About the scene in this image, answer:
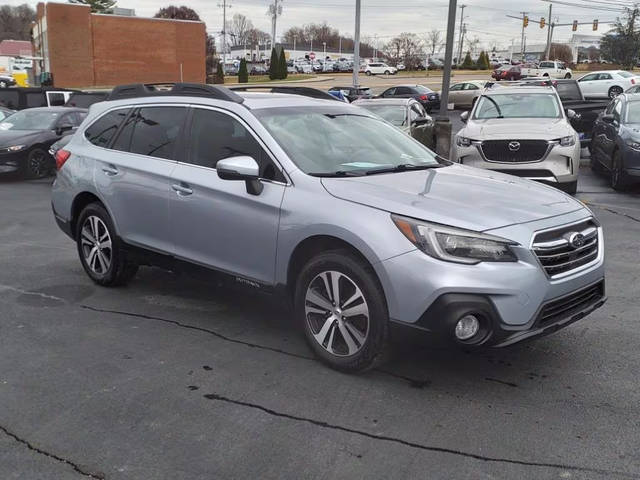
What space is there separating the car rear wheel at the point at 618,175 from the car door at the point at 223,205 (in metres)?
8.44

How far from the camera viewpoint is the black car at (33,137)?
14.1m

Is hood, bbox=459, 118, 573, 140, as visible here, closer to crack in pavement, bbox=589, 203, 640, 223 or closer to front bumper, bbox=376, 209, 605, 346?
crack in pavement, bbox=589, 203, 640, 223

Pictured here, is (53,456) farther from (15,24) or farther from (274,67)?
(15,24)

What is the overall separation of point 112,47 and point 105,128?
55.7 metres

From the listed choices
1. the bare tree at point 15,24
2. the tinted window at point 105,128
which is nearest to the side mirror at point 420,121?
the tinted window at point 105,128

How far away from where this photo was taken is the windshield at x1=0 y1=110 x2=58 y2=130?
15.0 m

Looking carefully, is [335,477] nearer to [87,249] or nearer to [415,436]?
[415,436]

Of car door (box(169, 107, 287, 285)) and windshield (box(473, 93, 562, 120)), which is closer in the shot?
car door (box(169, 107, 287, 285))

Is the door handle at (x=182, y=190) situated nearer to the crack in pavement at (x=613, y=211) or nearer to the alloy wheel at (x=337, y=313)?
the alloy wheel at (x=337, y=313)

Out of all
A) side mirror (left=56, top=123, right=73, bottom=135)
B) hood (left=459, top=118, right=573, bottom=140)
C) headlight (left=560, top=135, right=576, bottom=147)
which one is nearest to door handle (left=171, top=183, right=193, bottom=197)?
hood (left=459, top=118, right=573, bottom=140)

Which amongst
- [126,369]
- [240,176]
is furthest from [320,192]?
[126,369]

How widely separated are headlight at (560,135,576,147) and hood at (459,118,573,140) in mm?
78

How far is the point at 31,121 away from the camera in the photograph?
15133 millimetres

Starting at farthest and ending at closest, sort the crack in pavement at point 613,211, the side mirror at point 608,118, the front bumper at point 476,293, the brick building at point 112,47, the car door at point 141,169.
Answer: the brick building at point 112,47 → the side mirror at point 608,118 → the crack in pavement at point 613,211 → the car door at point 141,169 → the front bumper at point 476,293
